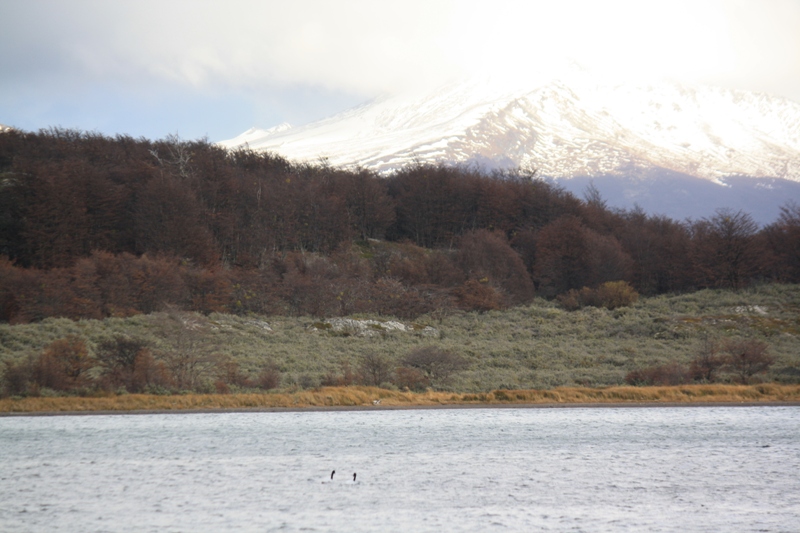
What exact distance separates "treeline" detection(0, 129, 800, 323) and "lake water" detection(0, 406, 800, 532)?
22706 millimetres

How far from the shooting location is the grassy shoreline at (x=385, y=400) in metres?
13.5

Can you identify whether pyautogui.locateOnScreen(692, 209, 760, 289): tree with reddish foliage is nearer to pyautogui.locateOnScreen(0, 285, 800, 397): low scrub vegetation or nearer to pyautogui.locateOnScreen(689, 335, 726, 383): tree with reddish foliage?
pyautogui.locateOnScreen(0, 285, 800, 397): low scrub vegetation

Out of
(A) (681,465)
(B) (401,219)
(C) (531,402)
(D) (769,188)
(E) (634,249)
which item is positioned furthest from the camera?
(D) (769,188)

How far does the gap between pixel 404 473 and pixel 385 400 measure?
6.49 m

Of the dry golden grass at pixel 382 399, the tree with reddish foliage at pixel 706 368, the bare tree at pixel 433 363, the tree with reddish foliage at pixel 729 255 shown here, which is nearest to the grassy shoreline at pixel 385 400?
the dry golden grass at pixel 382 399

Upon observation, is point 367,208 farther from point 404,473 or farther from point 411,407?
point 404,473

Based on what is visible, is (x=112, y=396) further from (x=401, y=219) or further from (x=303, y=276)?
(x=401, y=219)

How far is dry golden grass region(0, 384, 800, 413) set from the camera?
44.5ft

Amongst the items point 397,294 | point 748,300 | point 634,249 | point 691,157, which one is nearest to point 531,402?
point 397,294

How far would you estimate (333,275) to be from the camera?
4262cm

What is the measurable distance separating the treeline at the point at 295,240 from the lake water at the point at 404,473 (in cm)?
2271

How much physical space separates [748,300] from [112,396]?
37989 mm

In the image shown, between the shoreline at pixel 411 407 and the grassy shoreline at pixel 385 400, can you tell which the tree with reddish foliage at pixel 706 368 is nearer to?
the grassy shoreline at pixel 385 400

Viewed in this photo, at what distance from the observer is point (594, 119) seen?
190875 mm
